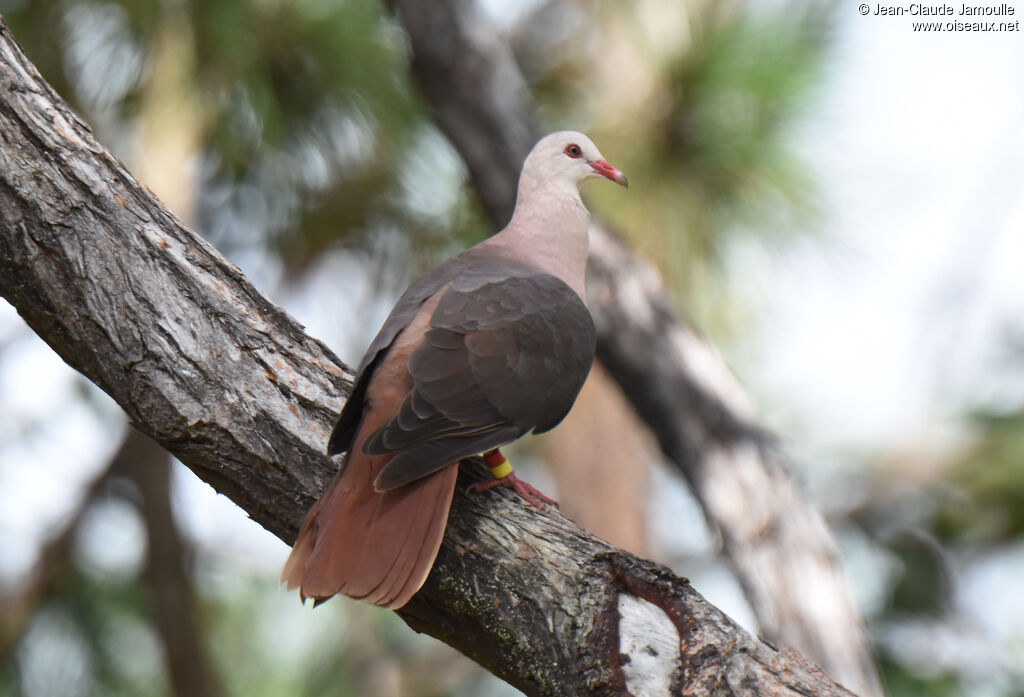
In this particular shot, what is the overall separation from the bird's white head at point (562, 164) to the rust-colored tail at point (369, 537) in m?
1.34

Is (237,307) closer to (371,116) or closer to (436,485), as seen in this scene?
(436,485)

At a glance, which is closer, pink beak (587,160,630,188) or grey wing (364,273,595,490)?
grey wing (364,273,595,490)

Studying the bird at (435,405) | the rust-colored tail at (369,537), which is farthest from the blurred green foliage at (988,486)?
the rust-colored tail at (369,537)

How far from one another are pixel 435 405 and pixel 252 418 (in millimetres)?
364

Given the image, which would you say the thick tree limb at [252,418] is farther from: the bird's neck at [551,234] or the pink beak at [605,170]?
the pink beak at [605,170]

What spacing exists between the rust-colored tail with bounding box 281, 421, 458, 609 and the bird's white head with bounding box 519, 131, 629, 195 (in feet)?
4.38

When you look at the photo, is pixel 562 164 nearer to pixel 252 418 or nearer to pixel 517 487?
pixel 517 487

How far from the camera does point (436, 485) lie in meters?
1.96

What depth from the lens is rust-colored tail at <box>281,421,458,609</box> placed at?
180 centimetres

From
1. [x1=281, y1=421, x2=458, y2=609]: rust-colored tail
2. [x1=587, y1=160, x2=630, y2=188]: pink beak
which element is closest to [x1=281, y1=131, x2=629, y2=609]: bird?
[x1=281, y1=421, x2=458, y2=609]: rust-colored tail

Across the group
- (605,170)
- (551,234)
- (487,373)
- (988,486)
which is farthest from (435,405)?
(988,486)

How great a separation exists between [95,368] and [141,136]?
250 cm

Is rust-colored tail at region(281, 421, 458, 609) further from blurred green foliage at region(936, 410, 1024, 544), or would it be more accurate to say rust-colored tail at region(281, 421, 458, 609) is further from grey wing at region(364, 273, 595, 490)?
blurred green foliage at region(936, 410, 1024, 544)

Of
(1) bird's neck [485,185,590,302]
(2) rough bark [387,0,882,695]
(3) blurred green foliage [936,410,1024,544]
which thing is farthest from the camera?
(3) blurred green foliage [936,410,1024,544]
